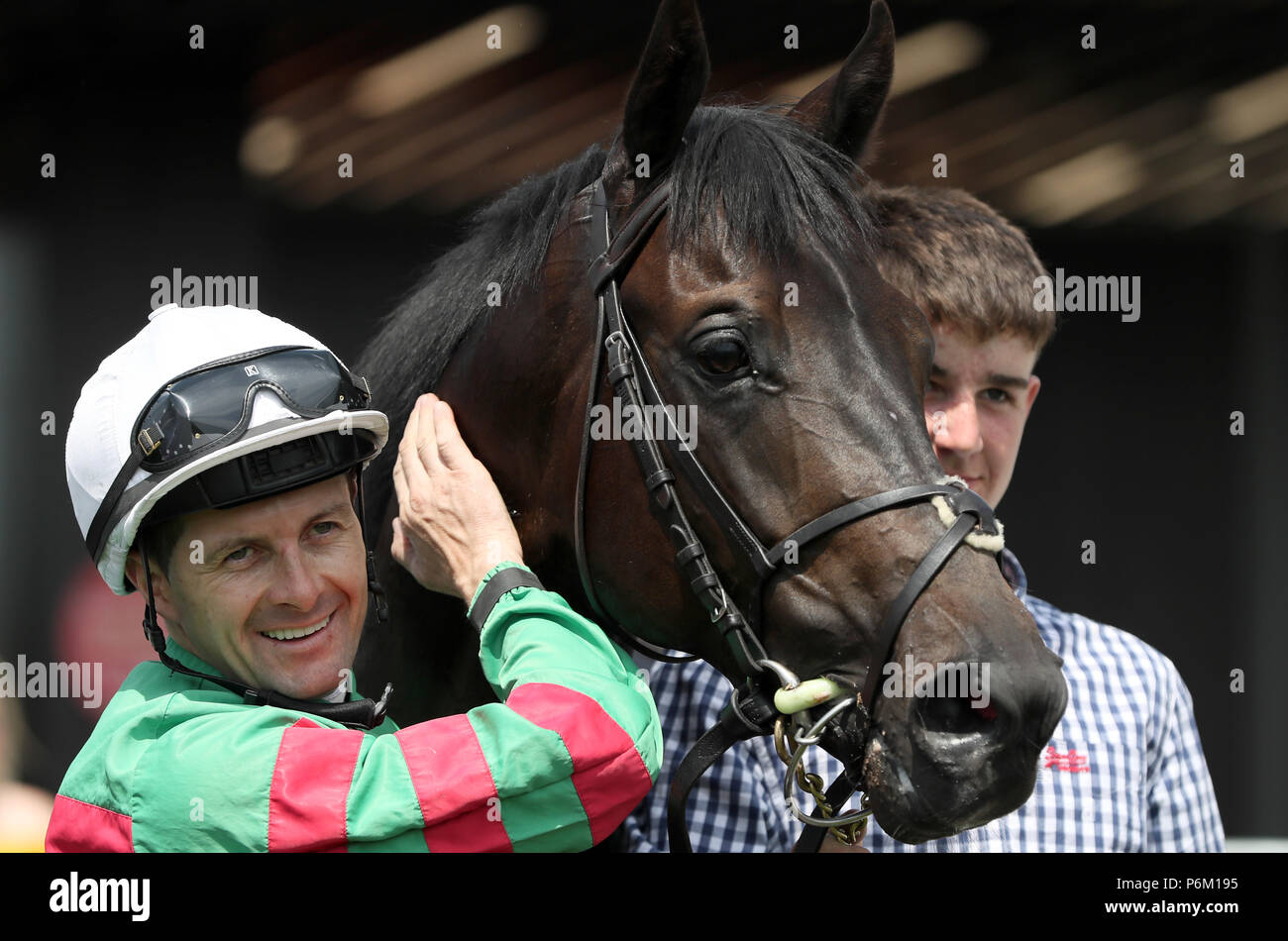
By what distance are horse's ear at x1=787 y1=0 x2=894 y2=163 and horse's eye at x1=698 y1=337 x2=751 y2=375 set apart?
515 mm

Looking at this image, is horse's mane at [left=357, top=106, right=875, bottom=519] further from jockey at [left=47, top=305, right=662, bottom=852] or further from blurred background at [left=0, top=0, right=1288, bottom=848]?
blurred background at [left=0, top=0, right=1288, bottom=848]

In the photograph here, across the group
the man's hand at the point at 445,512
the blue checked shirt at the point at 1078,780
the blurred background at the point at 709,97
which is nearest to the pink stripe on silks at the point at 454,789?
the man's hand at the point at 445,512

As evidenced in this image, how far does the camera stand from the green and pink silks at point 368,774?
1350 millimetres

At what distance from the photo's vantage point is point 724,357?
1633 mm

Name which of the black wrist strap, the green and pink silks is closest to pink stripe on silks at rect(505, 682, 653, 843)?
the green and pink silks

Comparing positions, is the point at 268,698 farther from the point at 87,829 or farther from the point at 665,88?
the point at 665,88

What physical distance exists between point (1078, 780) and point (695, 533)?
2.94ft

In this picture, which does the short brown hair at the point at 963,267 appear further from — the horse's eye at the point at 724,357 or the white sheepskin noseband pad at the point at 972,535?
the white sheepskin noseband pad at the point at 972,535

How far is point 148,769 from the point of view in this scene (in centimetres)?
137

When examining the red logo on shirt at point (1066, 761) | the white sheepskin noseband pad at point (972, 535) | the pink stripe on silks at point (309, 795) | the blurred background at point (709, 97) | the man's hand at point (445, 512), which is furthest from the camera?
the blurred background at point (709, 97)

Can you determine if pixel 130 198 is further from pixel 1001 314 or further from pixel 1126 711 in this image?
pixel 1126 711

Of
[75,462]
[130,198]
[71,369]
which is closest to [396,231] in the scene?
[130,198]

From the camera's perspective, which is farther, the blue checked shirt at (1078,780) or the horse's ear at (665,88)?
the blue checked shirt at (1078,780)

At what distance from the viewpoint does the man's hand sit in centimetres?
172
